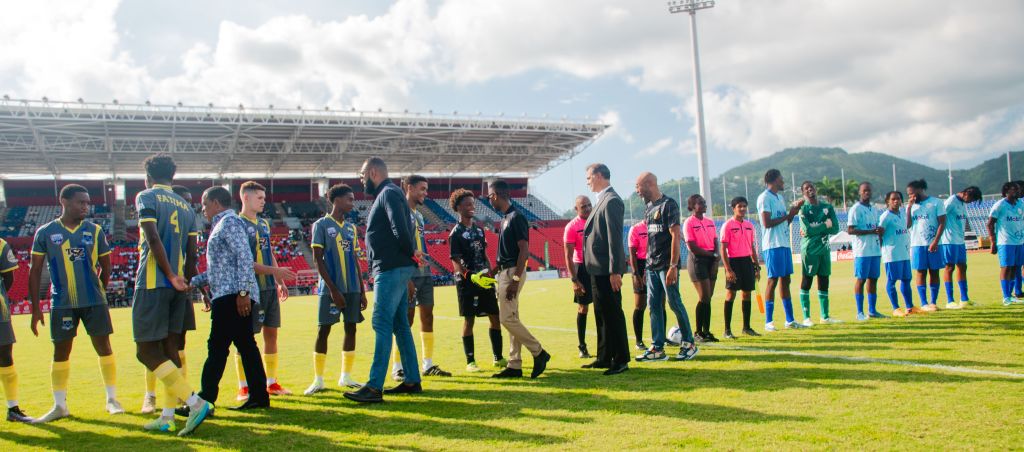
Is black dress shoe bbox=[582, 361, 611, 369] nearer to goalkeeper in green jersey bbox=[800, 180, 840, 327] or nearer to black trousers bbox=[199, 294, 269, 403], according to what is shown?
black trousers bbox=[199, 294, 269, 403]

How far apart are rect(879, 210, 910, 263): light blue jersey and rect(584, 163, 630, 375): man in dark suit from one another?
229 inches

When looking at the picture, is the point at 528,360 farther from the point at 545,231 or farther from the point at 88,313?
the point at 545,231

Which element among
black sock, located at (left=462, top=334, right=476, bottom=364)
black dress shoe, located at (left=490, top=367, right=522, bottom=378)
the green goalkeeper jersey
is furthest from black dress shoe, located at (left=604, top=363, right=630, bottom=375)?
the green goalkeeper jersey

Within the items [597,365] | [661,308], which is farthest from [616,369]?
[661,308]

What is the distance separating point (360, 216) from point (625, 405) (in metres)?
43.2

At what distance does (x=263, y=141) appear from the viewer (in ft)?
126

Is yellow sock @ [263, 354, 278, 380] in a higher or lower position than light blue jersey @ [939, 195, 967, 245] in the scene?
lower

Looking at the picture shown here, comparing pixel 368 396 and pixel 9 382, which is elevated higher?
pixel 9 382

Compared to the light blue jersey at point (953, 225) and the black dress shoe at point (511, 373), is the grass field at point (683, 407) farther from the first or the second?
the light blue jersey at point (953, 225)

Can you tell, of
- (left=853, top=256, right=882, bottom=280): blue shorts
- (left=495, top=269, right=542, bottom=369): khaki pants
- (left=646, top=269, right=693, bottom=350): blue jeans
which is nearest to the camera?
(left=495, top=269, right=542, bottom=369): khaki pants

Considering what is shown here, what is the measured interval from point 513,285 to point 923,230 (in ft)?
24.0

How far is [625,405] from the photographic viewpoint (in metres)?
4.61

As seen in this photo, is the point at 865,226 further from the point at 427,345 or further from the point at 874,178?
the point at 874,178

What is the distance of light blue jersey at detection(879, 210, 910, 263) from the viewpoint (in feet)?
31.7
